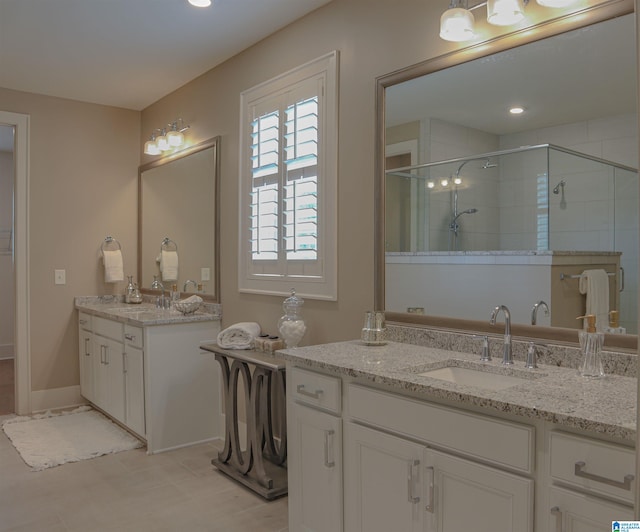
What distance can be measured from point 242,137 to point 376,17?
1281 mm

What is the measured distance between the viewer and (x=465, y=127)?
2268 millimetres

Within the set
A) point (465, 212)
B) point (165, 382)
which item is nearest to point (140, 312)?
point (165, 382)

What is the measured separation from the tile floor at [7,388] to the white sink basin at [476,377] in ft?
12.7

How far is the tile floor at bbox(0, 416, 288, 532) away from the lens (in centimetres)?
251

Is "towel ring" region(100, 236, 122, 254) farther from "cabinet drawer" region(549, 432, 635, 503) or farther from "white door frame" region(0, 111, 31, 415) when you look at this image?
"cabinet drawer" region(549, 432, 635, 503)

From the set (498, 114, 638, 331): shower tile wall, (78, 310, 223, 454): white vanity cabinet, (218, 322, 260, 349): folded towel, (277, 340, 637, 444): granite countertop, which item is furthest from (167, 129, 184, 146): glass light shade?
(498, 114, 638, 331): shower tile wall

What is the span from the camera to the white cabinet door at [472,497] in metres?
1.43

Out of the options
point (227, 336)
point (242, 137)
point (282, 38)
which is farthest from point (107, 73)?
point (227, 336)

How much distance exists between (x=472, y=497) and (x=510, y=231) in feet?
3.36

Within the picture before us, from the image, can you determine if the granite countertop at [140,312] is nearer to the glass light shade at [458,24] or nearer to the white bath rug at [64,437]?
the white bath rug at [64,437]

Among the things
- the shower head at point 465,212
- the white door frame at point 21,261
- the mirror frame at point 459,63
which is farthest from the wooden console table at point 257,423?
the white door frame at point 21,261

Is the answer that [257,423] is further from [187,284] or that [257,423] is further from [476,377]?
[187,284]

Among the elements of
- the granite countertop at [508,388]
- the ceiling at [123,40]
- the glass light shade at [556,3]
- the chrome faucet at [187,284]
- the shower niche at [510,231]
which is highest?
the ceiling at [123,40]

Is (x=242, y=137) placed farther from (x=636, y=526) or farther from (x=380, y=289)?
(x=636, y=526)
